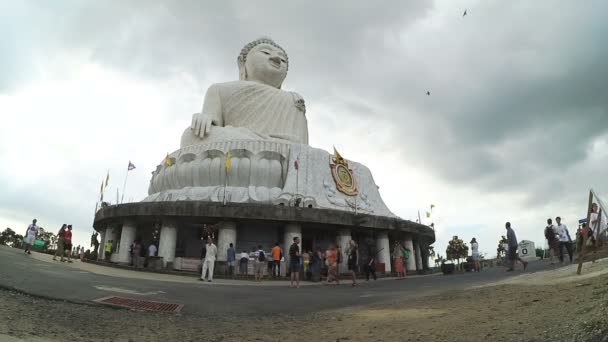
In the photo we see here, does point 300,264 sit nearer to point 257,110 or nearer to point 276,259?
point 276,259

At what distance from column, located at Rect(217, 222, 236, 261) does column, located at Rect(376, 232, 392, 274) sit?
6775 millimetres

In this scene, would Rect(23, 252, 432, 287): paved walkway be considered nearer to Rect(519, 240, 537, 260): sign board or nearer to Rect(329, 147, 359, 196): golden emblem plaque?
Rect(329, 147, 359, 196): golden emblem plaque

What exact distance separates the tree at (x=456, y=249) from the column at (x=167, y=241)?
128ft

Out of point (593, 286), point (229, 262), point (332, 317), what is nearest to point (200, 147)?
point (229, 262)

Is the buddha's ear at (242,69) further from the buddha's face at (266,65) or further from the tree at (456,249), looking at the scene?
the tree at (456,249)

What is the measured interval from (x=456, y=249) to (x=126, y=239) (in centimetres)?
4098

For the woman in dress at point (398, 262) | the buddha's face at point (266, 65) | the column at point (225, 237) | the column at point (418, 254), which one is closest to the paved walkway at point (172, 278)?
the column at point (225, 237)

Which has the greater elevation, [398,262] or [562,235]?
[562,235]

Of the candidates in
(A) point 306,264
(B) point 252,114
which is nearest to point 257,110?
(B) point 252,114

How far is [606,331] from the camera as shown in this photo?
3621mm

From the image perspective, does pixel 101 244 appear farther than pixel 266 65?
No

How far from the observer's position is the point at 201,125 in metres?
22.8

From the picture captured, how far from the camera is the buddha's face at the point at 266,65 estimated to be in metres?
27.6

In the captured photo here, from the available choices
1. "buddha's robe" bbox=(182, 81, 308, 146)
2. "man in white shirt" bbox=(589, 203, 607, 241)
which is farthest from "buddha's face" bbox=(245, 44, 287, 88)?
"man in white shirt" bbox=(589, 203, 607, 241)
